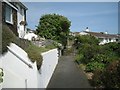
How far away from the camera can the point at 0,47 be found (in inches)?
401

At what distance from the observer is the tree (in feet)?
175

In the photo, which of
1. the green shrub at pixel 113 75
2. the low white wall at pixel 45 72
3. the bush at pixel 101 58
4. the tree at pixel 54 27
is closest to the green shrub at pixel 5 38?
the low white wall at pixel 45 72

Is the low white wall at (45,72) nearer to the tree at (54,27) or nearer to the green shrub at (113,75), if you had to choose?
the green shrub at (113,75)

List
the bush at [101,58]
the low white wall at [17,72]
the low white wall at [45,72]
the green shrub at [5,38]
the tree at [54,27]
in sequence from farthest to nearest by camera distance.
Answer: the tree at [54,27] → the bush at [101,58] → the low white wall at [45,72] → the green shrub at [5,38] → the low white wall at [17,72]

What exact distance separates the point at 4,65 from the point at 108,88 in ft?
15.4

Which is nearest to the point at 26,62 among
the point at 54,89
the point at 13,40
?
the point at 13,40

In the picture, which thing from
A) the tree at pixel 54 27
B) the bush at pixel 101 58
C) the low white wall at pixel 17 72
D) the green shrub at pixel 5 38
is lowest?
the bush at pixel 101 58

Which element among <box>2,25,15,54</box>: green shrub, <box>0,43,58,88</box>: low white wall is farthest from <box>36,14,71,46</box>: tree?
<box>0,43,58,88</box>: low white wall

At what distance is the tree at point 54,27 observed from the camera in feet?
175

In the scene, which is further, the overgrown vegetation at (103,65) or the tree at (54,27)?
the tree at (54,27)

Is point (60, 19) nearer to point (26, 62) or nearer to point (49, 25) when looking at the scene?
point (49, 25)

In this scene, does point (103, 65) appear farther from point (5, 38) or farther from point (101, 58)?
point (5, 38)

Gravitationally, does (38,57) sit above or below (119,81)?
above

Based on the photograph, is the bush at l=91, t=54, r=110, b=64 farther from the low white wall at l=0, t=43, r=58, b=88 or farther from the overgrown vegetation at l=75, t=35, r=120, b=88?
the low white wall at l=0, t=43, r=58, b=88
